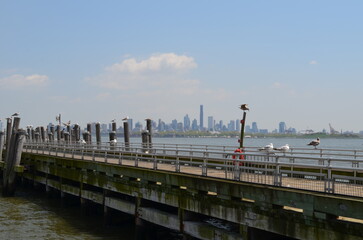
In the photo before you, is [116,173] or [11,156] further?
[11,156]

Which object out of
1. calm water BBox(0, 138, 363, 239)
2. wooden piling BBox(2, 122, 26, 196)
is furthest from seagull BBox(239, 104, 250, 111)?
wooden piling BBox(2, 122, 26, 196)

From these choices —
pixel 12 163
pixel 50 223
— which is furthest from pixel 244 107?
pixel 12 163

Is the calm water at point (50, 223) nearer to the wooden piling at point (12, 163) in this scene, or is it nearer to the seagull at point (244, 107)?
the wooden piling at point (12, 163)

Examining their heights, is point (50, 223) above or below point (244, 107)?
below

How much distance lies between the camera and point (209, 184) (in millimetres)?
18047

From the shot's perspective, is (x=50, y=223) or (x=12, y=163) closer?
(x=50, y=223)

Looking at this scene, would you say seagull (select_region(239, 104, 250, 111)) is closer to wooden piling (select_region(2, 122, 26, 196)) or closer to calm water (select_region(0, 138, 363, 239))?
calm water (select_region(0, 138, 363, 239))

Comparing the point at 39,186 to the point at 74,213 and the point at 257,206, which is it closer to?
the point at 74,213

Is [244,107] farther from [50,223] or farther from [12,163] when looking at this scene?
[12,163]

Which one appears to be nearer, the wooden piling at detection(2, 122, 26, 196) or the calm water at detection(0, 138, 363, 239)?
the calm water at detection(0, 138, 363, 239)

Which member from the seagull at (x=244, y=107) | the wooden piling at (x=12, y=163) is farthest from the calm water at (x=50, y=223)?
the seagull at (x=244, y=107)

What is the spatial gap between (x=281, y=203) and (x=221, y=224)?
12849 millimetres

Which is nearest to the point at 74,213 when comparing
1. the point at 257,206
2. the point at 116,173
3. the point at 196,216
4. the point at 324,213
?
the point at 116,173

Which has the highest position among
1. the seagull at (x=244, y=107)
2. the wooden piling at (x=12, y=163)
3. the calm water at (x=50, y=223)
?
the seagull at (x=244, y=107)
